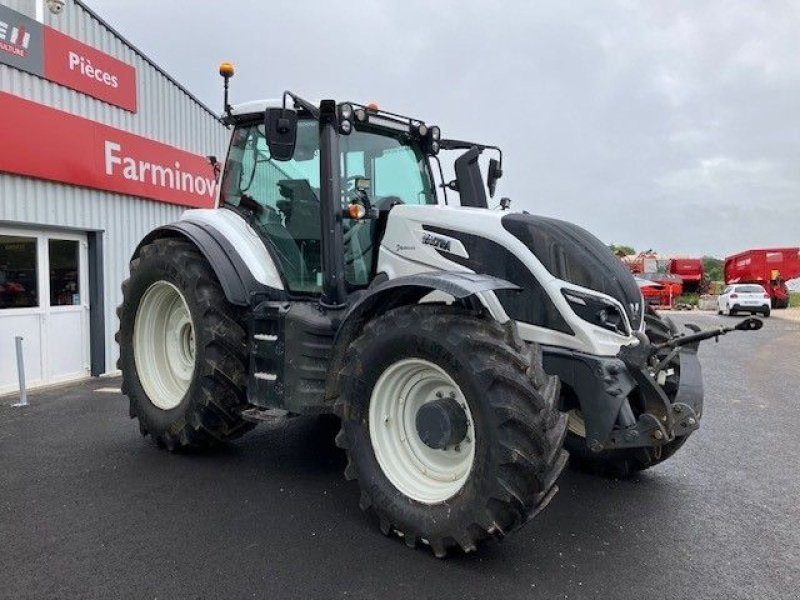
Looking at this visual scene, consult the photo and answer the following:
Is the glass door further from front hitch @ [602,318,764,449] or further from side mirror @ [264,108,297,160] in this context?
front hitch @ [602,318,764,449]

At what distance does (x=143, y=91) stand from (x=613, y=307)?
875cm

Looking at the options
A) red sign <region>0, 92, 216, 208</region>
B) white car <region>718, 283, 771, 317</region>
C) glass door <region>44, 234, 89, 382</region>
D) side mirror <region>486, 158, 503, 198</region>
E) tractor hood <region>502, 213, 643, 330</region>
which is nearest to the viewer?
tractor hood <region>502, 213, 643, 330</region>

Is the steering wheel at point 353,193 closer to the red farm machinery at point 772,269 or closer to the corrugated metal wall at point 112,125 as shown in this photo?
the corrugated metal wall at point 112,125

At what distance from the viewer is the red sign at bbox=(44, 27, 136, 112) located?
26.0 ft

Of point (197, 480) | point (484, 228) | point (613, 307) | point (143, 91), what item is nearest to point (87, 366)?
point (143, 91)

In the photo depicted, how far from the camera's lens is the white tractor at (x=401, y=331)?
3.00 meters

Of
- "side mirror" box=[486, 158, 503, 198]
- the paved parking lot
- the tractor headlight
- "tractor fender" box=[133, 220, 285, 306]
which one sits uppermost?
"side mirror" box=[486, 158, 503, 198]

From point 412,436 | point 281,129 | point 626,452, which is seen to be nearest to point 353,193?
point 281,129

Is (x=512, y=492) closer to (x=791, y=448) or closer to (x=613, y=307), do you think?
(x=613, y=307)

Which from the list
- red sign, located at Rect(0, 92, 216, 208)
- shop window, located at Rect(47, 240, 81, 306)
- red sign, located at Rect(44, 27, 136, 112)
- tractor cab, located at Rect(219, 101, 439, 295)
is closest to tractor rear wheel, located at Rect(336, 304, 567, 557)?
tractor cab, located at Rect(219, 101, 439, 295)

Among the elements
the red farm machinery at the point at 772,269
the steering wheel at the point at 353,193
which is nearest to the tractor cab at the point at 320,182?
the steering wheel at the point at 353,193

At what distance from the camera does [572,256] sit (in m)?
3.49

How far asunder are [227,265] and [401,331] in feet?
5.78

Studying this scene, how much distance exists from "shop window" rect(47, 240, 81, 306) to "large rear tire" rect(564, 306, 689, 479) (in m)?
7.14
